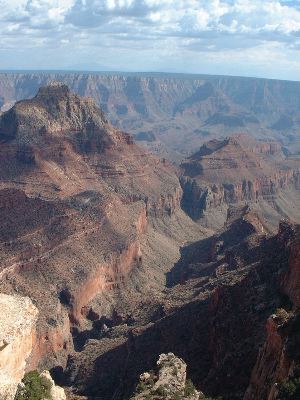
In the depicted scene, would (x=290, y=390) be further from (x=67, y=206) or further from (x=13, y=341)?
(x=67, y=206)

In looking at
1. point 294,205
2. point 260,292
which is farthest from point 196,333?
point 294,205

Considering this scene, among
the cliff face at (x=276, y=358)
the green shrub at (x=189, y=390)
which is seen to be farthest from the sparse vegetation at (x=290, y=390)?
the green shrub at (x=189, y=390)

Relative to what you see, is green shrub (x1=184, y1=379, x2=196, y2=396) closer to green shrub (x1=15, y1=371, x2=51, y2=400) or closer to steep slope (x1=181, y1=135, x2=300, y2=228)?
green shrub (x1=15, y1=371, x2=51, y2=400)

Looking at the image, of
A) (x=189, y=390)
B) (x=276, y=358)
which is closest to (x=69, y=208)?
(x=189, y=390)

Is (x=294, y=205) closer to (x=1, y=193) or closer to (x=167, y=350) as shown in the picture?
(x=1, y=193)

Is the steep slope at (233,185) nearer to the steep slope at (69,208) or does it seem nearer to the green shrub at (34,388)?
the steep slope at (69,208)
